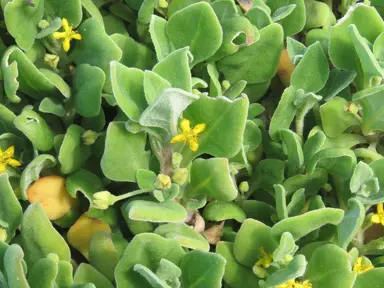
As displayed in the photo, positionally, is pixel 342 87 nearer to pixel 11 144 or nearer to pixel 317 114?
pixel 317 114

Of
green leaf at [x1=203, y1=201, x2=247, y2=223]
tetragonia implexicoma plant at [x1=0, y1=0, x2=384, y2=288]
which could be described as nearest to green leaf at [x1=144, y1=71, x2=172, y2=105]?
tetragonia implexicoma plant at [x1=0, y1=0, x2=384, y2=288]

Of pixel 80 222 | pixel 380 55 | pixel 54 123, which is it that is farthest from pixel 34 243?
pixel 380 55

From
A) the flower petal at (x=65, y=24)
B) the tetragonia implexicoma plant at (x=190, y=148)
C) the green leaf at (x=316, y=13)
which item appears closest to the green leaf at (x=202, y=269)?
the tetragonia implexicoma plant at (x=190, y=148)

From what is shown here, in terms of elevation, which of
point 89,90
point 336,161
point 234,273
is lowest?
point 234,273

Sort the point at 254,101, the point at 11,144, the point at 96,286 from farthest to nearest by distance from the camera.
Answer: the point at 254,101, the point at 11,144, the point at 96,286

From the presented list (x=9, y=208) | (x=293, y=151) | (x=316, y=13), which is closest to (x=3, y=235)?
(x=9, y=208)

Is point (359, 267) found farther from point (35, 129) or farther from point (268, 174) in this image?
point (35, 129)

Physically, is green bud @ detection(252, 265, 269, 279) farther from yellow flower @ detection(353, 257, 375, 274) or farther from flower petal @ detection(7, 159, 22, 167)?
flower petal @ detection(7, 159, 22, 167)
